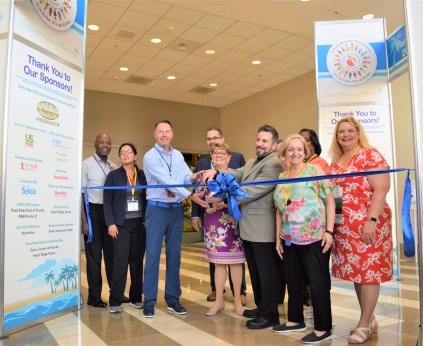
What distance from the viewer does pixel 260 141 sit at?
327 cm

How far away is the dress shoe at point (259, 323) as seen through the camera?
10.1 feet

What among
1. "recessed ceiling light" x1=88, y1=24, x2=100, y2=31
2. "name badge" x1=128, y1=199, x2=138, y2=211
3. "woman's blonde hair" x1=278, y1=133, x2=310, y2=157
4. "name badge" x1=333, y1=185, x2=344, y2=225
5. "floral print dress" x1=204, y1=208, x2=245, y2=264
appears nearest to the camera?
"name badge" x1=333, y1=185, x2=344, y2=225

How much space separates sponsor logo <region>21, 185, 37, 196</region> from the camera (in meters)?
3.10

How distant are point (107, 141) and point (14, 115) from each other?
1.37 meters

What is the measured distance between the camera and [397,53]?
4.71 m

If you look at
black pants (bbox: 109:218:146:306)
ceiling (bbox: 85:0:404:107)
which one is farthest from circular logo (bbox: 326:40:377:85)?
black pants (bbox: 109:218:146:306)

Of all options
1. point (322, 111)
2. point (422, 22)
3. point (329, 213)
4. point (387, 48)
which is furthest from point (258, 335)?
point (387, 48)

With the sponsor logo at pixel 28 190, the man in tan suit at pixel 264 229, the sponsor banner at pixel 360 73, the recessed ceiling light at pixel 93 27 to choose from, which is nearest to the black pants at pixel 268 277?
the man in tan suit at pixel 264 229

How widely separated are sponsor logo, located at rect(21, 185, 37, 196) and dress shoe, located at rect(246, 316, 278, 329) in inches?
76.5

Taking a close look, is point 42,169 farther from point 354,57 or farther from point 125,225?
point 354,57

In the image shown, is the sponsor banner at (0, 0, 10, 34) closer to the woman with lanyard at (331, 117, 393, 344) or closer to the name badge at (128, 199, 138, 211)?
the name badge at (128, 199, 138, 211)

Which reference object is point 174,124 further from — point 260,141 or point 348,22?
point 260,141

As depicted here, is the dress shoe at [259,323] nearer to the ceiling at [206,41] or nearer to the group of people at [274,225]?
the group of people at [274,225]

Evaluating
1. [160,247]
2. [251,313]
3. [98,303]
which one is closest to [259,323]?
[251,313]
